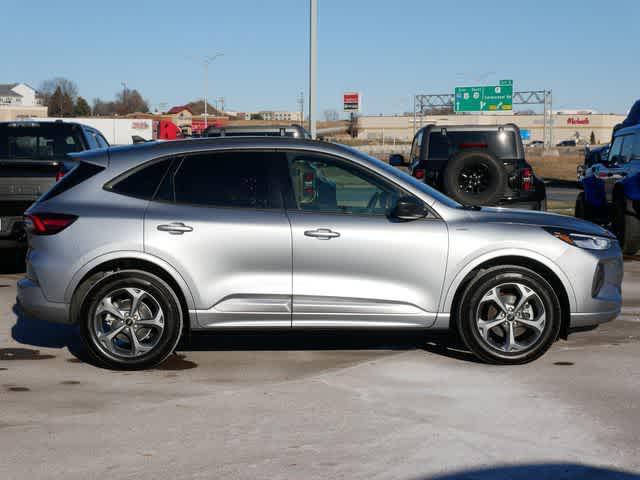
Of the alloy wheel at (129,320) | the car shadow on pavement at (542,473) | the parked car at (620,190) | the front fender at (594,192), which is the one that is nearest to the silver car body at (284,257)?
the alloy wheel at (129,320)

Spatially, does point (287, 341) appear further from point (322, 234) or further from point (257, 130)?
point (257, 130)

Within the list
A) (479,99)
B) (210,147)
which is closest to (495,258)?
(210,147)

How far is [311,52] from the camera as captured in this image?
21219 mm

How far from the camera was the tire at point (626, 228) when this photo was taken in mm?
12922

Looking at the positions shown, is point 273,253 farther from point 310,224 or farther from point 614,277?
point 614,277

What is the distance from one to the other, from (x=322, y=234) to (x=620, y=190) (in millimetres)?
7774

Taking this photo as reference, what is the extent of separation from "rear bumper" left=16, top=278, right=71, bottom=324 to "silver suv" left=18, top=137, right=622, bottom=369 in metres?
0.01

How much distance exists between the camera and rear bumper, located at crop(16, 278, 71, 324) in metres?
6.80

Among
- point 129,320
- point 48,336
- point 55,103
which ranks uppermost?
point 55,103

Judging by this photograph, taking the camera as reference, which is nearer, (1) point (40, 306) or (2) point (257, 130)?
(1) point (40, 306)

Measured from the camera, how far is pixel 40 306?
269 inches

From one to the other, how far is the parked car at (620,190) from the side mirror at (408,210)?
6773mm

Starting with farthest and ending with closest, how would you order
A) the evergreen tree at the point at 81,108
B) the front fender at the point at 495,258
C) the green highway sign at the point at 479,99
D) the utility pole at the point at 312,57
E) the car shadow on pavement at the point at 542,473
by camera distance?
1. the evergreen tree at the point at 81,108
2. the green highway sign at the point at 479,99
3. the utility pole at the point at 312,57
4. the front fender at the point at 495,258
5. the car shadow on pavement at the point at 542,473

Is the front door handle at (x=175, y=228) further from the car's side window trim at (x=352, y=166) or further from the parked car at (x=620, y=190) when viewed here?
the parked car at (x=620, y=190)
